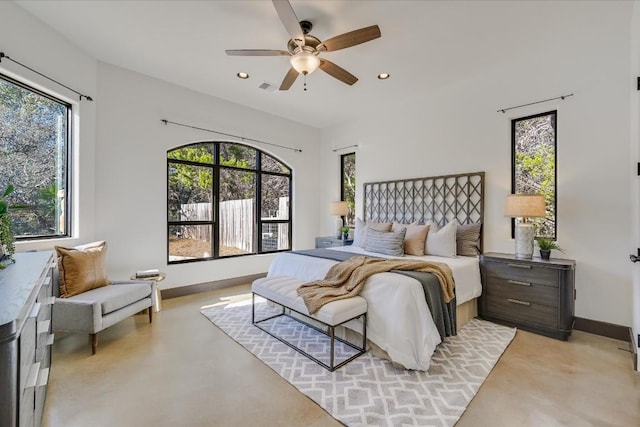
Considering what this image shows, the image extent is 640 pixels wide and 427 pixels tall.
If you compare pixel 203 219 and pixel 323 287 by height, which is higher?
pixel 203 219

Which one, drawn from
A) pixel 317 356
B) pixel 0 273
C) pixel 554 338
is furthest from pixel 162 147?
pixel 554 338

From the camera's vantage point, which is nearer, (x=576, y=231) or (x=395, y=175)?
(x=576, y=231)

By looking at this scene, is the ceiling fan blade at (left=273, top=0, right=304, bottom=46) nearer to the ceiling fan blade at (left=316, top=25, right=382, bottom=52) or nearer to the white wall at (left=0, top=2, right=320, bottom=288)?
the ceiling fan blade at (left=316, top=25, right=382, bottom=52)

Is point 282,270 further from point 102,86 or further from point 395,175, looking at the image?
point 102,86

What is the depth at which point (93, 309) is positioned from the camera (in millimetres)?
2465

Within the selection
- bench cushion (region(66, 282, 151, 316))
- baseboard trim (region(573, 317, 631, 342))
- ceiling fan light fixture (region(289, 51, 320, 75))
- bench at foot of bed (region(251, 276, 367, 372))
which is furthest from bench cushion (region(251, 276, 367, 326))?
baseboard trim (region(573, 317, 631, 342))

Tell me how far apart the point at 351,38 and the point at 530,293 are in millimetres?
3084

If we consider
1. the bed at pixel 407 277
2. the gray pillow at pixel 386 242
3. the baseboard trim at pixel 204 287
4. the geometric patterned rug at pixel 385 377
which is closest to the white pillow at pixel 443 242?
the bed at pixel 407 277

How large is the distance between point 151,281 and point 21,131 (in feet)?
6.33

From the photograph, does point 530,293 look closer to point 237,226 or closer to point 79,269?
point 237,226

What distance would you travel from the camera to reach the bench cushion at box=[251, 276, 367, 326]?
223 cm

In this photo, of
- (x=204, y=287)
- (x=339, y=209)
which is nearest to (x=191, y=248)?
(x=204, y=287)

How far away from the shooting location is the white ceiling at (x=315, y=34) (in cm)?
251

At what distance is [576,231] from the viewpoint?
10.1 ft
